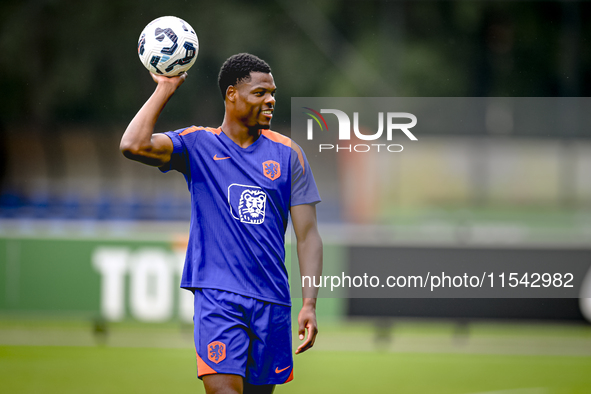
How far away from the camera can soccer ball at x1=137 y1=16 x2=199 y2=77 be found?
3.69 metres

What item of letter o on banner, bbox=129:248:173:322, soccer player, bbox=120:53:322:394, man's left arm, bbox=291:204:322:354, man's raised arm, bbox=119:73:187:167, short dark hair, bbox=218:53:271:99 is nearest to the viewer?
man's raised arm, bbox=119:73:187:167

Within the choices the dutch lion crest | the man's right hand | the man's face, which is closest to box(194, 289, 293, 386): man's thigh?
the dutch lion crest

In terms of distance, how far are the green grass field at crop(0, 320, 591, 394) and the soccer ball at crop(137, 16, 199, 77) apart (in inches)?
157

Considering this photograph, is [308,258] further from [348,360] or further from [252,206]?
[348,360]

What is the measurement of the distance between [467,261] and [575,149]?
30.7 feet

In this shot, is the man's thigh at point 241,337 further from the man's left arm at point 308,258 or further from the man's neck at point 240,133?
the man's neck at point 240,133

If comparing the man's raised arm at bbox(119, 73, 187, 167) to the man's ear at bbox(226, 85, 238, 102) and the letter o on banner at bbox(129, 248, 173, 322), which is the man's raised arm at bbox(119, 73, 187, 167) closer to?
the man's ear at bbox(226, 85, 238, 102)

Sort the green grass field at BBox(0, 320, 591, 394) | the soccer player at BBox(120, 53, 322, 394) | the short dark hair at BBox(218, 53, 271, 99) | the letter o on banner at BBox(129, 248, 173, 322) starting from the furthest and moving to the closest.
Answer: the letter o on banner at BBox(129, 248, 173, 322) → the green grass field at BBox(0, 320, 591, 394) → the short dark hair at BBox(218, 53, 271, 99) → the soccer player at BBox(120, 53, 322, 394)

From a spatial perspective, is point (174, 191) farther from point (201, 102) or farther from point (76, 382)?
point (76, 382)

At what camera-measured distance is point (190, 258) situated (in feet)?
11.7

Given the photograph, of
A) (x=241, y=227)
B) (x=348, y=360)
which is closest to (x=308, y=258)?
(x=241, y=227)

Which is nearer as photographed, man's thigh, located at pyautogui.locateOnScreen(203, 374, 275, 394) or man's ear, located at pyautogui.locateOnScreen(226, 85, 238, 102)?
man's thigh, located at pyautogui.locateOnScreen(203, 374, 275, 394)

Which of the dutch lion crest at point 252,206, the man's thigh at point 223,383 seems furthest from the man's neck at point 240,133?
the man's thigh at point 223,383

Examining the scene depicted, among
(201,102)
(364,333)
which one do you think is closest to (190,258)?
(364,333)
